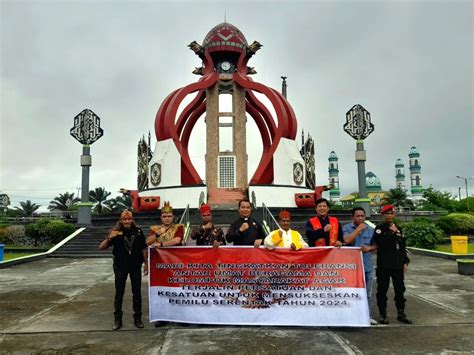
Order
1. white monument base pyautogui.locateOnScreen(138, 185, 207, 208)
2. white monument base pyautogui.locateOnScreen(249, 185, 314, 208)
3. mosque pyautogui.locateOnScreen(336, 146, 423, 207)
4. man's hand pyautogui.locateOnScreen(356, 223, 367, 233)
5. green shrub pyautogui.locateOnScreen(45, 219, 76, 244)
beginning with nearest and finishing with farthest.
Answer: man's hand pyautogui.locateOnScreen(356, 223, 367, 233), green shrub pyautogui.locateOnScreen(45, 219, 76, 244), white monument base pyautogui.locateOnScreen(138, 185, 207, 208), white monument base pyautogui.locateOnScreen(249, 185, 314, 208), mosque pyautogui.locateOnScreen(336, 146, 423, 207)

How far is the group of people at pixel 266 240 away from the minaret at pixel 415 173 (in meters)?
84.2

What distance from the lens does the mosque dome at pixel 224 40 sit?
91.0ft

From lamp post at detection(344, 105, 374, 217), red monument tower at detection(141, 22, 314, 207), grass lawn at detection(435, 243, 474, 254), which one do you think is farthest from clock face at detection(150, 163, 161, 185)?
grass lawn at detection(435, 243, 474, 254)

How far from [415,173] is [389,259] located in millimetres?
86783

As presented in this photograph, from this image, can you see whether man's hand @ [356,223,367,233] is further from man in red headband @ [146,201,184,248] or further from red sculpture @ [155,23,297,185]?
red sculpture @ [155,23,297,185]

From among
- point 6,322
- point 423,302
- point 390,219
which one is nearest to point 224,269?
point 390,219

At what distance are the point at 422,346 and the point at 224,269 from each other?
2.48m

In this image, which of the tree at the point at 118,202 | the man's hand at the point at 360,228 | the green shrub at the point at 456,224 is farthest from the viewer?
the tree at the point at 118,202

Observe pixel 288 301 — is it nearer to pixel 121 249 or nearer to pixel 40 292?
pixel 121 249

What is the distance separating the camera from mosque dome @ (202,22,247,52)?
2775cm

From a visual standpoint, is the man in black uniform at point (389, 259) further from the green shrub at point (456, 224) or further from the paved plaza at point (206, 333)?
the green shrub at point (456, 224)

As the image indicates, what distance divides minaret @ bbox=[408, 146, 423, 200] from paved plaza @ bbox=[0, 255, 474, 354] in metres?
Answer: 82.7

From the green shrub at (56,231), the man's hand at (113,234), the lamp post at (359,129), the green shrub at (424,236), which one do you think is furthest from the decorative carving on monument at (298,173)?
the man's hand at (113,234)

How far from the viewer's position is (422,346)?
4156 mm
